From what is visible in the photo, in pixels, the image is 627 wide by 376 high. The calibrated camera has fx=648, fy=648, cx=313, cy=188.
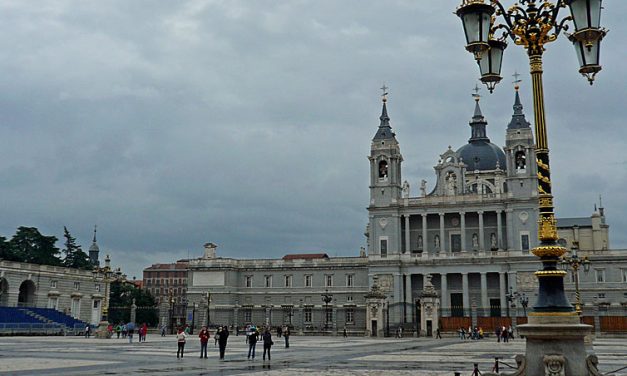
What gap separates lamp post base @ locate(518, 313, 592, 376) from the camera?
11383mm

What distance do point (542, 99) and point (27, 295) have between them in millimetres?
70549

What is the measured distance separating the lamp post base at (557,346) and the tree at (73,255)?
10094cm

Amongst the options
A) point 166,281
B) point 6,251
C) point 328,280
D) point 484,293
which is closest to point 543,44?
point 484,293

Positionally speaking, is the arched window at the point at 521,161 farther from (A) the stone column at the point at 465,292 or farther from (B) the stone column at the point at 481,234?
(A) the stone column at the point at 465,292

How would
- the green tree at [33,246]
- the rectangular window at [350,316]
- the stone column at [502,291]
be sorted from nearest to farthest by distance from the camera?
the stone column at [502,291]
the rectangular window at [350,316]
the green tree at [33,246]

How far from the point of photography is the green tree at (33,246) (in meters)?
92.9

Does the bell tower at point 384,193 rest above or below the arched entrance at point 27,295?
above

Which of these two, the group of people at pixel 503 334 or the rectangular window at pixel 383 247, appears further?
the rectangular window at pixel 383 247

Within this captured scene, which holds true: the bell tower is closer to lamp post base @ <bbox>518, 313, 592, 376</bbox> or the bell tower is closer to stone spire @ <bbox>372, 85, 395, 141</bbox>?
stone spire @ <bbox>372, 85, 395, 141</bbox>

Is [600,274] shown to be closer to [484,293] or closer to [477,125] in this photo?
[484,293]

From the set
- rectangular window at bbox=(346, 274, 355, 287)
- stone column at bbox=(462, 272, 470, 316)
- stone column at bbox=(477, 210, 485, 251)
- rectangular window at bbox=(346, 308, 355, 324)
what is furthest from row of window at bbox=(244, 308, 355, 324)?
stone column at bbox=(477, 210, 485, 251)

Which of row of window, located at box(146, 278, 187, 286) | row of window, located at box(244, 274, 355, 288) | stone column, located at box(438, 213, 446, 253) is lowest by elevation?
row of window, located at box(244, 274, 355, 288)

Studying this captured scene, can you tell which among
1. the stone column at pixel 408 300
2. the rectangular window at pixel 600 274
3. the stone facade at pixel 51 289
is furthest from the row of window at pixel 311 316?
the rectangular window at pixel 600 274

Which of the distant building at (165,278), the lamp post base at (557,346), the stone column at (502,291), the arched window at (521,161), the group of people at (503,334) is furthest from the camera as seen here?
the distant building at (165,278)
